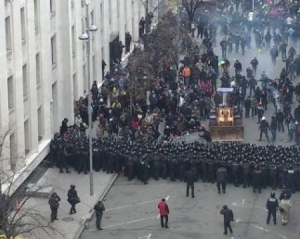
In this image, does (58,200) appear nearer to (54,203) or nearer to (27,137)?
(54,203)

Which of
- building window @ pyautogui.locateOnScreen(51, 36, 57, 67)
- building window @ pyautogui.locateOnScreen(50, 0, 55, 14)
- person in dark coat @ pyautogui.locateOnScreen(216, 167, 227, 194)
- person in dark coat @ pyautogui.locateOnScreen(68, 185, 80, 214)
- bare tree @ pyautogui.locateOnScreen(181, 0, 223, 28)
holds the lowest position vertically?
person in dark coat @ pyautogui.locateOnScreen(68, 185, 80, 214)

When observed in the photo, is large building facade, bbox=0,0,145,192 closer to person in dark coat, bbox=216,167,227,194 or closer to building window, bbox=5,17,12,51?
building window, bbox=5,17,12,51

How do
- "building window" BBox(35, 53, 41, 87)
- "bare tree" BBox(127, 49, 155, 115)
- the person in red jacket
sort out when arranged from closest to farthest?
the person in red jacket
"building window" BBox(35, 53, 41, 87)
"bare tree" BBox(127, 49, 155, 115)

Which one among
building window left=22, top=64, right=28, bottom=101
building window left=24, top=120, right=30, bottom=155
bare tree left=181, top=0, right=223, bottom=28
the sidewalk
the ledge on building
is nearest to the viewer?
the sidewalk

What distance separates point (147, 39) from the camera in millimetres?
67875

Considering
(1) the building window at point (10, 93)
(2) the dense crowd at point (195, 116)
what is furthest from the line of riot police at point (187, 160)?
(1) the building window at point (10, 93)

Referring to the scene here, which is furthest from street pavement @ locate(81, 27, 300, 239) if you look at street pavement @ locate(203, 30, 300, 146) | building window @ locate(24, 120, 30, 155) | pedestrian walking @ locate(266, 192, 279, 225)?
street pavement @ locate(203, 30, 300, 146)

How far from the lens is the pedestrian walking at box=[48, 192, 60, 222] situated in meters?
42.6

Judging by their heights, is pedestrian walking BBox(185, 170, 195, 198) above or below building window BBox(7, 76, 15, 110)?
below

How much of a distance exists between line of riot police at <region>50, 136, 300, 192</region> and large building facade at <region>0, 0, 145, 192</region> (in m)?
1.86

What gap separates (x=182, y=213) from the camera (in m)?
44.4

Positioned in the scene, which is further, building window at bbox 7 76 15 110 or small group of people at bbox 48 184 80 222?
building window at bbox 7 76 15 110

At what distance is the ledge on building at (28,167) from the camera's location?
4491cm

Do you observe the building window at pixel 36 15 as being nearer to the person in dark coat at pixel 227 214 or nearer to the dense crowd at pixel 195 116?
the dense crowd at pixel 195 116
